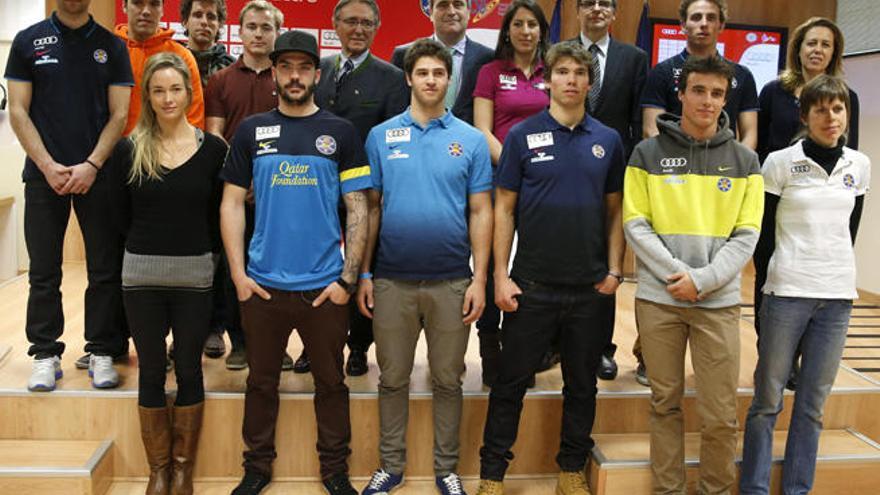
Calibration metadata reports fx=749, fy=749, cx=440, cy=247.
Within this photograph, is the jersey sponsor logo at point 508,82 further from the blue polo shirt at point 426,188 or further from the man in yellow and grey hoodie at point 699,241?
the man in yellow and grey hoodie at point 699,241

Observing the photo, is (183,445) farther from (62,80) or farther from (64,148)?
(62,80)

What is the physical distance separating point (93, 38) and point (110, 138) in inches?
15.7

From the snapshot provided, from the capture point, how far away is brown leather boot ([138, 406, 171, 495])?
276 centimetres

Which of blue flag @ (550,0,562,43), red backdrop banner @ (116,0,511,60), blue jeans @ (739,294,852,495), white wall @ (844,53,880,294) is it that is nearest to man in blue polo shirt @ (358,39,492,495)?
blue jeans @ (739,294,852,495)

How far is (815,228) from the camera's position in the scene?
105 inches

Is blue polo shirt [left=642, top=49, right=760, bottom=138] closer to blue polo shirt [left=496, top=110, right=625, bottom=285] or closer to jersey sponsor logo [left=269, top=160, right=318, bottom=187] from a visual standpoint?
blue polo shirt [left=496, top=110, right=625, bottom=285]

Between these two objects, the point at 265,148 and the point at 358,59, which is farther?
the point at 358,59

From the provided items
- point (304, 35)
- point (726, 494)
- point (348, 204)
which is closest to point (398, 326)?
point (348, 204)

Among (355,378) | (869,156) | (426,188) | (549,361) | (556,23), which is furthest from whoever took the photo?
(869,156)

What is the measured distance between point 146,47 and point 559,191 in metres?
1.89

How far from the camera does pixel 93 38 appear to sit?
9.71ft

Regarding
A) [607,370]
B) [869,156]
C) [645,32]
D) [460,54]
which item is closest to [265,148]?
[460,54]

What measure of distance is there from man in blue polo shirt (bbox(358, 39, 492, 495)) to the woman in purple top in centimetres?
33

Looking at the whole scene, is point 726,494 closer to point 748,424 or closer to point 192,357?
point 748,424
